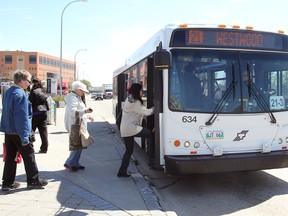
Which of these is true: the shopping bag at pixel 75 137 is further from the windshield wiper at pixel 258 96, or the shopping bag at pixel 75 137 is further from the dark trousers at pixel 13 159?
the windshield wiper at pixel 258 96

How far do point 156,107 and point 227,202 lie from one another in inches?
75.1

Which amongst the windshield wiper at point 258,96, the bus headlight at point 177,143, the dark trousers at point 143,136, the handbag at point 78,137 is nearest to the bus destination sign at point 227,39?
the windshield wiper at point 258,96

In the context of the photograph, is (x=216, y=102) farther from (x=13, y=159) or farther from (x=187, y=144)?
(x=13, y=159)

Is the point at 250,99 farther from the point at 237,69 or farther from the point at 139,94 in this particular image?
the point at 139,94

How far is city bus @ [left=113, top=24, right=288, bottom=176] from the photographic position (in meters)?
5.71

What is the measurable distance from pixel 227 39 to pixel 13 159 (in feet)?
13.5

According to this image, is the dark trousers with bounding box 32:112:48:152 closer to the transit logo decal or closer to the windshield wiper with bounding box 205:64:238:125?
the windshield wiper with bounding box 205:64:238:125

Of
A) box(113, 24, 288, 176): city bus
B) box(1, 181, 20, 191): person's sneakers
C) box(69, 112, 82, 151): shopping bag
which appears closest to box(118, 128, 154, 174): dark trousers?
box(113, 24, 288, 176): city bus

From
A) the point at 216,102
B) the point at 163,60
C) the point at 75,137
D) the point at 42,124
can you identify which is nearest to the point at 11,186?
the point at 75,137

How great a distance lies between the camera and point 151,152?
6707 mm

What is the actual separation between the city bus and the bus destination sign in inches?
0.7

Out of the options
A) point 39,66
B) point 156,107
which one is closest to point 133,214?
point 156,107

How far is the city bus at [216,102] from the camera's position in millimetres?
5715

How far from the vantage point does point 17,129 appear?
17.8 feet
